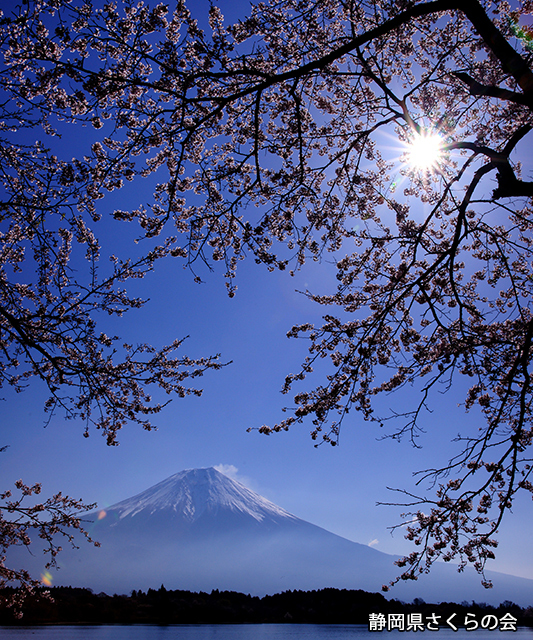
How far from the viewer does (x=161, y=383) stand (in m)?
6.42

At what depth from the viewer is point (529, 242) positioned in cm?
637

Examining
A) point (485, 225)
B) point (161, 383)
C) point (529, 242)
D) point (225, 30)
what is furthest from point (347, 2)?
point (161, 383)

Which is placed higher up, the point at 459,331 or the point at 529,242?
the point at 529,242

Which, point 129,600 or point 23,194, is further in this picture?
point 129,600

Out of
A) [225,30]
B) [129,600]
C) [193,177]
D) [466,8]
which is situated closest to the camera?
[466,8]

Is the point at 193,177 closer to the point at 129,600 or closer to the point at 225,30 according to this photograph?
the point at 225,30

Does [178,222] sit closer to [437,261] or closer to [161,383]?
[161,383]

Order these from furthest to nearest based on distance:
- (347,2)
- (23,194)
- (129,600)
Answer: (129,600) < (347,2) < (23,194)

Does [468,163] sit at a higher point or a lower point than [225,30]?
lower

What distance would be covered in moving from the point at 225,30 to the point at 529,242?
5625 mm

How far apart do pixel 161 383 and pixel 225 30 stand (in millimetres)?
5185

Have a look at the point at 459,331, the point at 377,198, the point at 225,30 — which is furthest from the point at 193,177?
the point at 459,331

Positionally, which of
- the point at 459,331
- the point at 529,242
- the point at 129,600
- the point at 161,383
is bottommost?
the point at 129,600

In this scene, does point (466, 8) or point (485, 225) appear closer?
point (466, 8)
